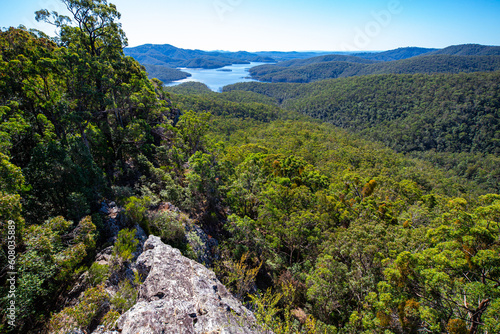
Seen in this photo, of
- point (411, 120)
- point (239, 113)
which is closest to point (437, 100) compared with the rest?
point (411, 120)

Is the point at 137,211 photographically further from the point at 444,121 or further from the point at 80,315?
the point at 444,121

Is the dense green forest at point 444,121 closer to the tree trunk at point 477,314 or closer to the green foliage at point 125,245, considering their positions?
the tree trunk at point 477,314

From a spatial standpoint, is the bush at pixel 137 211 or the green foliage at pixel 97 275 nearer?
the green foliage at pixel 97 275

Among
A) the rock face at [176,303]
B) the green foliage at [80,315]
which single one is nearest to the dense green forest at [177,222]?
the green foliage at [80,315]

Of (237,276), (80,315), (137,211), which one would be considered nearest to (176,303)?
(80,315)

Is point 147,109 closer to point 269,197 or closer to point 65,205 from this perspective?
point 65,205

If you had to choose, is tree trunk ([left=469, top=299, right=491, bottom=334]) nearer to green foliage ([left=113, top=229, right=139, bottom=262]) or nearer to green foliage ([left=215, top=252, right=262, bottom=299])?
green foliage ([left=215, top=252, right=262, bottom=299])

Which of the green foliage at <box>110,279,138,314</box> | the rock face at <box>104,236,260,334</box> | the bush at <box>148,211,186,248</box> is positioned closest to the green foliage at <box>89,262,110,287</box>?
the green foliage at <box>110,279,138,314</box>
